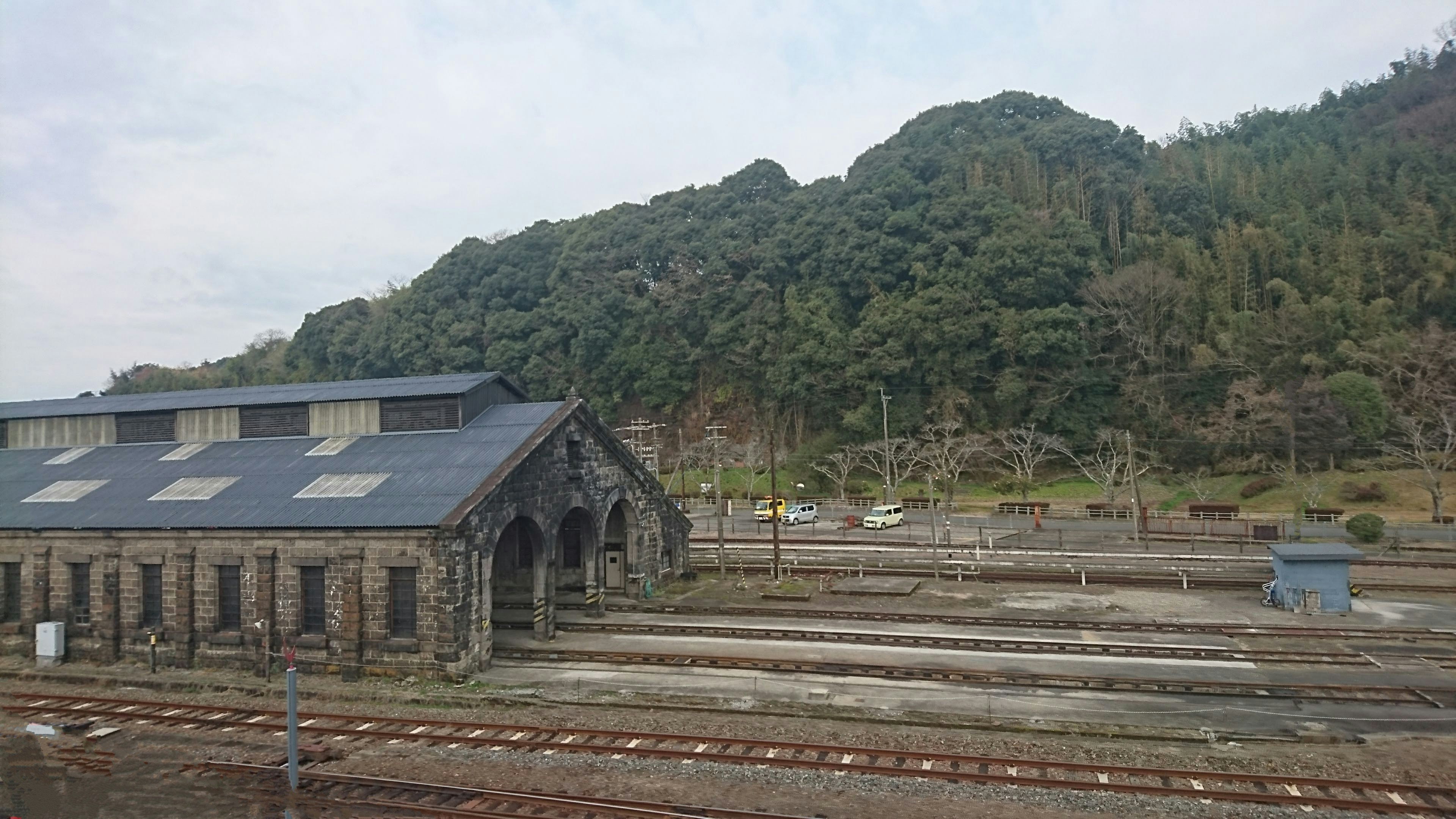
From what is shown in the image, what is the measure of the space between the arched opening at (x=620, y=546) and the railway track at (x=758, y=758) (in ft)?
40.9

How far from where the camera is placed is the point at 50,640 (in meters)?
21.4

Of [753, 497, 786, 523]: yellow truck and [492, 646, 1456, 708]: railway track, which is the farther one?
[753, 497, 786, 523]: yellow truck

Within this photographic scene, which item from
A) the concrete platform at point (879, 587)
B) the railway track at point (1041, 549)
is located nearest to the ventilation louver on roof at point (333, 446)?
the concrete platform at point (879, 587)

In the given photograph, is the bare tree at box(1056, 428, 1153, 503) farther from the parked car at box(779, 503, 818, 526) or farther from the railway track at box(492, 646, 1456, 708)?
the railway track at box(492, 646, 1456, 708)

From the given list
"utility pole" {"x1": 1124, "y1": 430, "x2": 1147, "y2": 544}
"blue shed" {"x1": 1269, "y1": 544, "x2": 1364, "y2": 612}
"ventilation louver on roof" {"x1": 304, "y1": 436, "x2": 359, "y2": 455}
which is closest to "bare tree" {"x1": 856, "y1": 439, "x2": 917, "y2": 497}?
"utility pole" {"x1": 1124, "y1": 430, "x2": 1147, "y2": 544}

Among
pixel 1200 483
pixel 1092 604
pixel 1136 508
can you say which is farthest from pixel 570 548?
pixel 1200 483

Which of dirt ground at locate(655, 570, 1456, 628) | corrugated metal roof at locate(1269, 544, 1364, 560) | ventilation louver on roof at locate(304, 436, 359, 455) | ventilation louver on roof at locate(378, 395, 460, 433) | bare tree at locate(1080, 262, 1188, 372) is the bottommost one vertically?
dirt ground at locate(655, 570, 1456, 628)

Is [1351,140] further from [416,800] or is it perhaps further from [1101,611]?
[416,800]

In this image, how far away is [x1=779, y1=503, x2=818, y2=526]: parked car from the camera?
166ft

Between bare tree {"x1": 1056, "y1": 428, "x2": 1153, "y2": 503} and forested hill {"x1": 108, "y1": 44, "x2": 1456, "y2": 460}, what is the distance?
1.70 metres

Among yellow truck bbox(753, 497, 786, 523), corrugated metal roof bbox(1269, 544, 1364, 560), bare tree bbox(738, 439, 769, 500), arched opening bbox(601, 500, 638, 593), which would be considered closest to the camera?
corrugated metal roof bbox(1269, 544, 1364, 560)

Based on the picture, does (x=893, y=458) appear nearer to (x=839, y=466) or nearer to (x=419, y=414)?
(x=839, y=466)

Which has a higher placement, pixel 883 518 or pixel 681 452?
pixel 681 452

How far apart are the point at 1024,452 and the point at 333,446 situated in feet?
146
